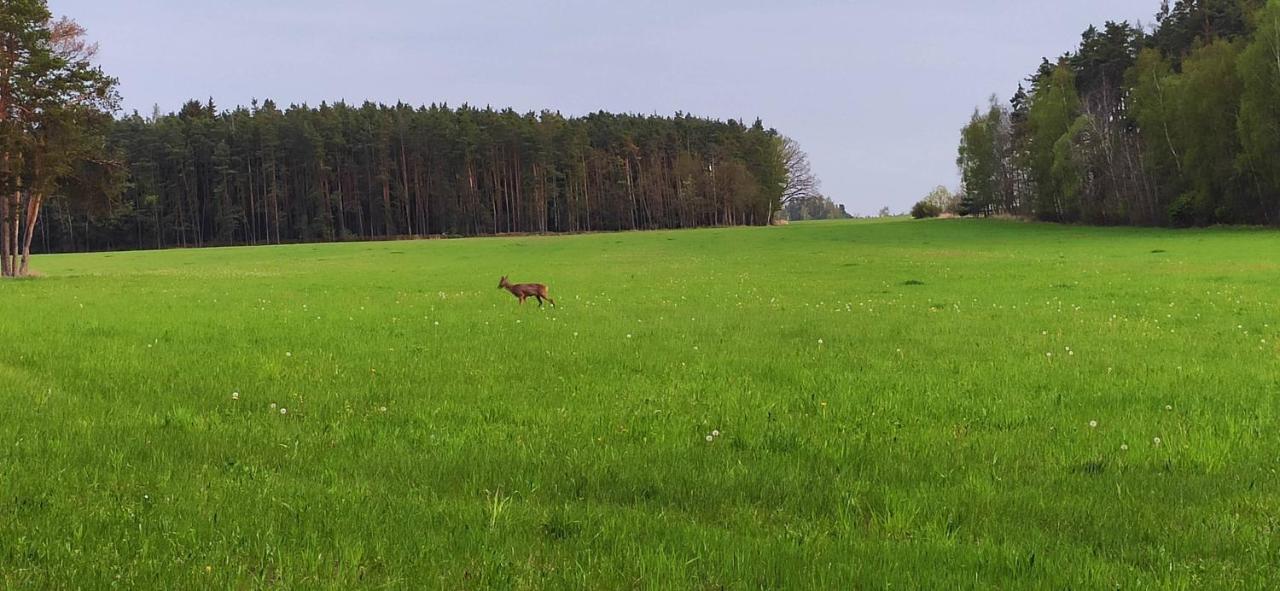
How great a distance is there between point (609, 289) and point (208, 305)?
11508 mm

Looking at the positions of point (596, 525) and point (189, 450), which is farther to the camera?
point (189, 450)

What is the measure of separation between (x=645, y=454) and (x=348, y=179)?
12374 cm

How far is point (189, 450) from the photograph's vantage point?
6.19 m

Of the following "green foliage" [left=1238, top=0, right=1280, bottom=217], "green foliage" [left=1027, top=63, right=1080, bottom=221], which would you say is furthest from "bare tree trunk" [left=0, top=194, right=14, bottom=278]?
"green foliage" [left=1027, top=63, right=1080, bottom=221]

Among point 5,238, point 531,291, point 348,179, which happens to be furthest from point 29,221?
point 348,179

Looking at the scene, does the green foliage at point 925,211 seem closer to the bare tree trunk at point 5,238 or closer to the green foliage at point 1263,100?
the green foliage at point 1263,100

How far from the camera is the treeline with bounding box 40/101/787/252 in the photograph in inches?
4542

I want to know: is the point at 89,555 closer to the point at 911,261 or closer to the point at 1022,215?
the point at 911,261

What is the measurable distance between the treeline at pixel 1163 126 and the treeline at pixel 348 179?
54.3 meters

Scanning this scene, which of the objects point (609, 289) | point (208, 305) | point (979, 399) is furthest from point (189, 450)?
point (609, 289)

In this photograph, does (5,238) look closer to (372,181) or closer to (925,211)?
(372,181)

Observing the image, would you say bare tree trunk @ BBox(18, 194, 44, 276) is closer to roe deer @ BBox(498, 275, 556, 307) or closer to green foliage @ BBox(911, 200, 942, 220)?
roe deer @ BBox(498, 275, 556, 307)

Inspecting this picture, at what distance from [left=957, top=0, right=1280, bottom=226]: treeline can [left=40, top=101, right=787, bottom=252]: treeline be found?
5432cm

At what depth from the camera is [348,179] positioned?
4695 inches
